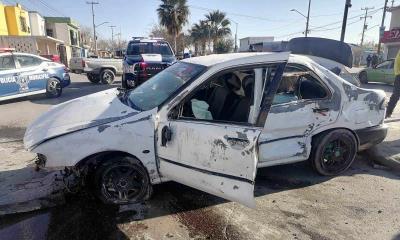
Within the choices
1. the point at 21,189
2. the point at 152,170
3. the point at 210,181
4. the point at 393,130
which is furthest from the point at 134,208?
Answer: the point at 393,130

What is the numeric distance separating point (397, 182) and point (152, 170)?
3420mm

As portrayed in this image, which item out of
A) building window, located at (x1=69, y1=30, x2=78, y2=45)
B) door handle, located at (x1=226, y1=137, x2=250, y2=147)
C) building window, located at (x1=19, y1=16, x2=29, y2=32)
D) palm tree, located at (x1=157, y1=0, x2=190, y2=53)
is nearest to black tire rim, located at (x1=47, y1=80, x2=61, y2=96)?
door handle, located at (x1=226, y1=137, x2=250, y2=147)

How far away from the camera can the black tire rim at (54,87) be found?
37.0 feet

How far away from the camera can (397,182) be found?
4520 mm

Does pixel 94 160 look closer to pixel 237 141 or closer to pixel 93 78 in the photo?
pixel 237 141

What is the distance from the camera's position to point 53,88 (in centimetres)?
1141

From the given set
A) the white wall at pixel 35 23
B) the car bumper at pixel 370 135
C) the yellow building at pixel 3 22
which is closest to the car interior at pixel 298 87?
the car bumper at pixel 370 135

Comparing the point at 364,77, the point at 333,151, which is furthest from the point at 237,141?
the point at 364,77

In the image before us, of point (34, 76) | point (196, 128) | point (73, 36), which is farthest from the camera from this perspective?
point (73, 36)

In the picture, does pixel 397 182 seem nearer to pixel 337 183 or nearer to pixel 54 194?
pixel 337 183

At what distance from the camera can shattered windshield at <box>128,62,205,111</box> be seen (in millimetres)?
3676

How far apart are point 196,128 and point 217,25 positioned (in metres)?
Result: 48.9

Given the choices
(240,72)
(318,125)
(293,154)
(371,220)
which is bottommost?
(371,220)

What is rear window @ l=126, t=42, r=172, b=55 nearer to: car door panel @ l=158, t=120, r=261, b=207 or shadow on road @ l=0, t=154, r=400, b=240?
shadow on road @ l=0, t=154, r=400, b=240
